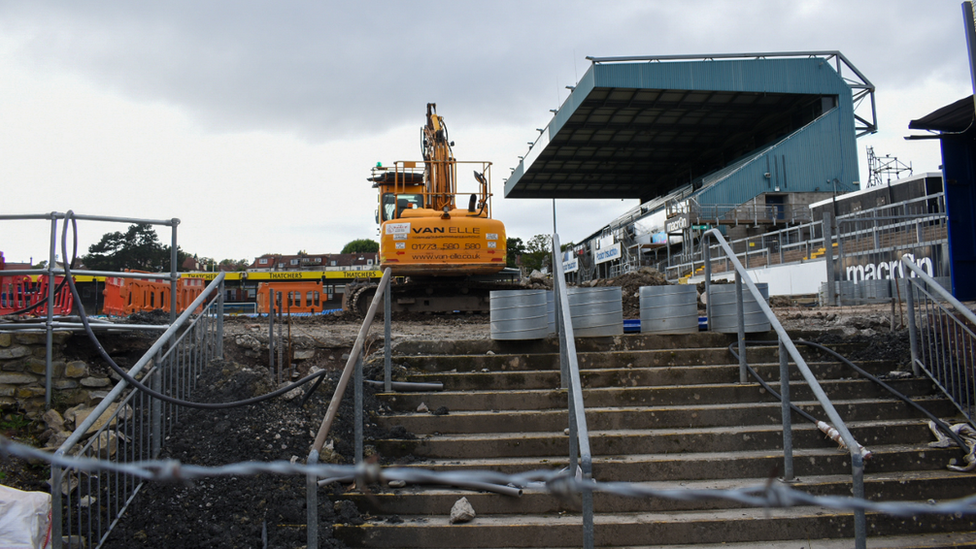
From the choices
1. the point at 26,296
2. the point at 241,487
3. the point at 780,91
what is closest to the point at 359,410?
the point at 241,487

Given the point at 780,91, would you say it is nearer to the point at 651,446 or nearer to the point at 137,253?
the point at 651,446

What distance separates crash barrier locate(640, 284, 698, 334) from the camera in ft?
22.2

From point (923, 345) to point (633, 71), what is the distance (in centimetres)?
2794

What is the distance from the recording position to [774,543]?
4109mm

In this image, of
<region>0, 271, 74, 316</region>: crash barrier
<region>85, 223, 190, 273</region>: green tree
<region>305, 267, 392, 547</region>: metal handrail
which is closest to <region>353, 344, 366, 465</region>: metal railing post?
<region>305, 267, 392, 547</region>: metal handrail

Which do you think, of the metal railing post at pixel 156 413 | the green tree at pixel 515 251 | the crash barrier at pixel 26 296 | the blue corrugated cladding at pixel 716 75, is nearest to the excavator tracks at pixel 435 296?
the crash barrier at pixel 26 296

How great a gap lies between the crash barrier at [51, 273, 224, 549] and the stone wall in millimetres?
572

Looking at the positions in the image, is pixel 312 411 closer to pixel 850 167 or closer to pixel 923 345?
pixel 923 345

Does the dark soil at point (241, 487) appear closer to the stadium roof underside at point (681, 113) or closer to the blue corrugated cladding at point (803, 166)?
the stadium roof underside at point (681, 113)

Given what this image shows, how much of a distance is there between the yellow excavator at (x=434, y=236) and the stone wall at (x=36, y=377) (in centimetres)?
704

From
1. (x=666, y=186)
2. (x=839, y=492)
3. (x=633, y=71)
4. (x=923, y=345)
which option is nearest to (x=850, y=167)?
(x=633, y=71)

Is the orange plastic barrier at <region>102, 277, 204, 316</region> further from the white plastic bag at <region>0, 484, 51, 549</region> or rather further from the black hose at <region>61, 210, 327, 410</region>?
the white plastic bag at <region>0, 484, 51, 549</region>

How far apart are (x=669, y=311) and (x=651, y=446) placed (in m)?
2.20

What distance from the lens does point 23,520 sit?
407 centimetres
